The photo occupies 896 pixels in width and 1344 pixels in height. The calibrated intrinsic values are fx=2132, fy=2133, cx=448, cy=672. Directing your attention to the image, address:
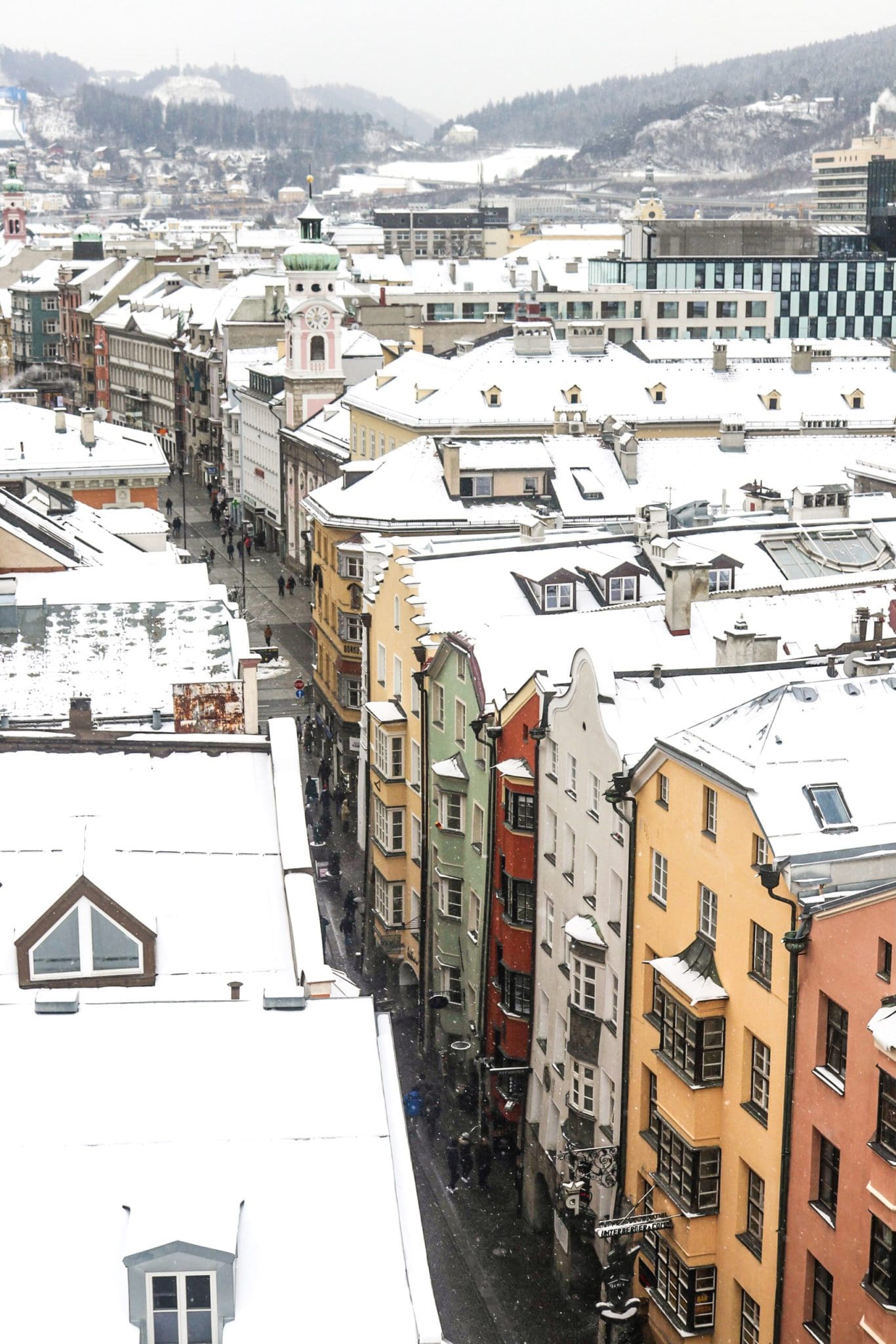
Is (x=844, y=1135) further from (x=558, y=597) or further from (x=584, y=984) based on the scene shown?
(x=558, y=597)

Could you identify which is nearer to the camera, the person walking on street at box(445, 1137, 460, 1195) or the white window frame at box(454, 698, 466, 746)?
the person walking on street at box(445, 1137, 460, 1195)

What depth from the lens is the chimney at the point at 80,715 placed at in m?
40.5

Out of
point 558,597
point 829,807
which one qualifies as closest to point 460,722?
point 558,597

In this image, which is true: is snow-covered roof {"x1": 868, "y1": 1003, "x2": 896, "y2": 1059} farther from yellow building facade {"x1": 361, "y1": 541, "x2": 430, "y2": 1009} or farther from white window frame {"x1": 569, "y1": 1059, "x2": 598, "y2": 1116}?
yellow building facade {"x1": 361, "y1": 541, "x2": 430, "y2": 1009}

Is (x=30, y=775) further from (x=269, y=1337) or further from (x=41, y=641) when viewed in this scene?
(x=269, y=1337)

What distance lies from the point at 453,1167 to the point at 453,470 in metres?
37.1

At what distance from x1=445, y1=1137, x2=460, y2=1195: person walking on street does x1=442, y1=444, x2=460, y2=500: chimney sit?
120 ft

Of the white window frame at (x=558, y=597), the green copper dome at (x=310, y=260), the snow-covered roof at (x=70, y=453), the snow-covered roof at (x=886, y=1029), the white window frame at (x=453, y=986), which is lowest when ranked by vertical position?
the white window frame at (x=453, y=986)

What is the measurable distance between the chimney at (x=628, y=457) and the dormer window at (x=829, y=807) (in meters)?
44.7

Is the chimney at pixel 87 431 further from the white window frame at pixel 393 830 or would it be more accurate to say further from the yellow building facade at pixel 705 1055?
the yellow building facade at pixel 705 1055

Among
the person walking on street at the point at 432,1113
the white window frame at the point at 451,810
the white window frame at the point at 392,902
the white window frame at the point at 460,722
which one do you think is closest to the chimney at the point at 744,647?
the white window frame at the point at 460,722

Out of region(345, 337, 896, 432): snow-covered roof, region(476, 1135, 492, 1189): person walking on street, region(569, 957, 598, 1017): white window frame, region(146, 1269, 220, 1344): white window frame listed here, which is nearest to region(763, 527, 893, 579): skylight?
region(569, 957, 598, 1017): white window frame

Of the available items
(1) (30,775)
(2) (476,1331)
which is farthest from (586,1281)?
(1) (30,775)

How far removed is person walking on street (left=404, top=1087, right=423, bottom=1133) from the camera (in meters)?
46.4
